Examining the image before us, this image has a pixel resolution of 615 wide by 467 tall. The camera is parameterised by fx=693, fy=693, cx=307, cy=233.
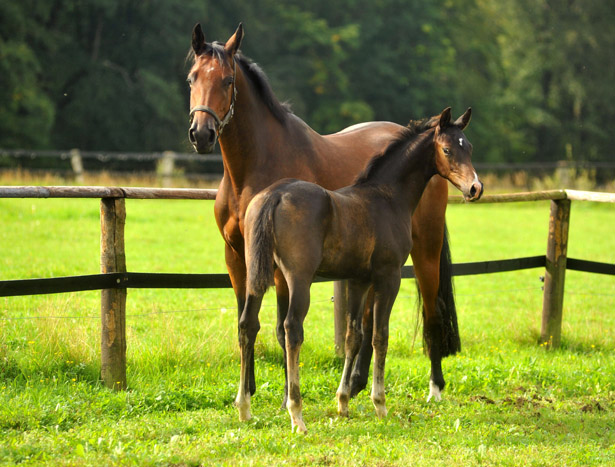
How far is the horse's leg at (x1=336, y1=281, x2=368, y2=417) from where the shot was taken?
4590 millimetres

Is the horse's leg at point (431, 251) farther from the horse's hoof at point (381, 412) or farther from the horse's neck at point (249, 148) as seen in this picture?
the horse's neck at point (249, 148)

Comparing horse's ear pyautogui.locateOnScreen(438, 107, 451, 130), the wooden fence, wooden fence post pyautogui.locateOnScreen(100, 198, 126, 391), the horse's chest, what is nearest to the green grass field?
wooden fence post pyautogui.locateOnScreen(100, 198, 126, 391)

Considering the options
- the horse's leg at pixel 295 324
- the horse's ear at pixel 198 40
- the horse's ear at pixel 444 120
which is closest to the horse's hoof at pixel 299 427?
the horse's leg at pixel 295 324

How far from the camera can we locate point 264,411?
15.4 ft

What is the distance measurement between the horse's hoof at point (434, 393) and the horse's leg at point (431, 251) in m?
0.27

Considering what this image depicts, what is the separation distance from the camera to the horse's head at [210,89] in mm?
4145

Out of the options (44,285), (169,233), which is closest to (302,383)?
(44,285)

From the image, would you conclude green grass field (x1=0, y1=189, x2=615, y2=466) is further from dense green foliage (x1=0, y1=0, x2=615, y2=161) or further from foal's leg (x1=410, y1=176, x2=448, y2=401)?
dense green foliage (x1=0, y1=0, x2=615, y2=161)

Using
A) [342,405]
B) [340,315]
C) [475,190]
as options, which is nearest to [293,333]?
[342,405]

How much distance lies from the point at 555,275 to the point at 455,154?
2820mm

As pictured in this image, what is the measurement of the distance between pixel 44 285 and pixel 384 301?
2319mm

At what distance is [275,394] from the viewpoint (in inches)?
197

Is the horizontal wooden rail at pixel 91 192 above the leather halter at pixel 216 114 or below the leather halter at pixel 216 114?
below

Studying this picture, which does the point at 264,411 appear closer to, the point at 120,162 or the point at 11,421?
the point at 11,421
